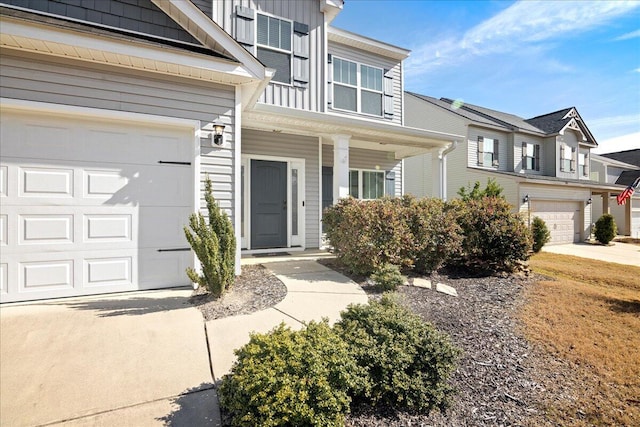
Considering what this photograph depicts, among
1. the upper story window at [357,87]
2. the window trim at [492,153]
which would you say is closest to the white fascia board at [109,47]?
the upper story window at [357,87]

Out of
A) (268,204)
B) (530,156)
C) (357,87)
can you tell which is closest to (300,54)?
(357,87)

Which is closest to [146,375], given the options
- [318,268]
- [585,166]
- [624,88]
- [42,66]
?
[318,268]

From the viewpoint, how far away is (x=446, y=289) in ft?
15.2

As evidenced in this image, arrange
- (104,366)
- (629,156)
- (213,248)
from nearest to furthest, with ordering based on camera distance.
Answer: (104,366) < (213,248) < (629,156)

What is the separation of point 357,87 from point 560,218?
1217 cm

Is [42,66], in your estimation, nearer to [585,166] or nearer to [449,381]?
[449,381]

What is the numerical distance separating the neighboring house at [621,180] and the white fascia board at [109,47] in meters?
22.1

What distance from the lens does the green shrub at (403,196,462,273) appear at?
5.20 metres

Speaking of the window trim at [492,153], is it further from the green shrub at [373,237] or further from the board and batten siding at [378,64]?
the green shrub at [373,237]

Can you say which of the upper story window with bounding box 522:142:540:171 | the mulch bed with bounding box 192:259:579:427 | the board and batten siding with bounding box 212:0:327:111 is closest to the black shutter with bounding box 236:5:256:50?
the board and batten siding with bounding box 212:0:327:111

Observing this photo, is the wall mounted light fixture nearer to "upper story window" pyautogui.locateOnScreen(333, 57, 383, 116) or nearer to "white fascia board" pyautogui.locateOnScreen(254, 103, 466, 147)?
"white fascia board" pyautogui.locateOnScreen(254, 103, 466, 147)

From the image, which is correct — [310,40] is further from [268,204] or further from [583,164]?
[583,164]

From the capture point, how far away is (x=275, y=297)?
12.8 feet

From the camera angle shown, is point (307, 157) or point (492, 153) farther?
point (492, 153)
